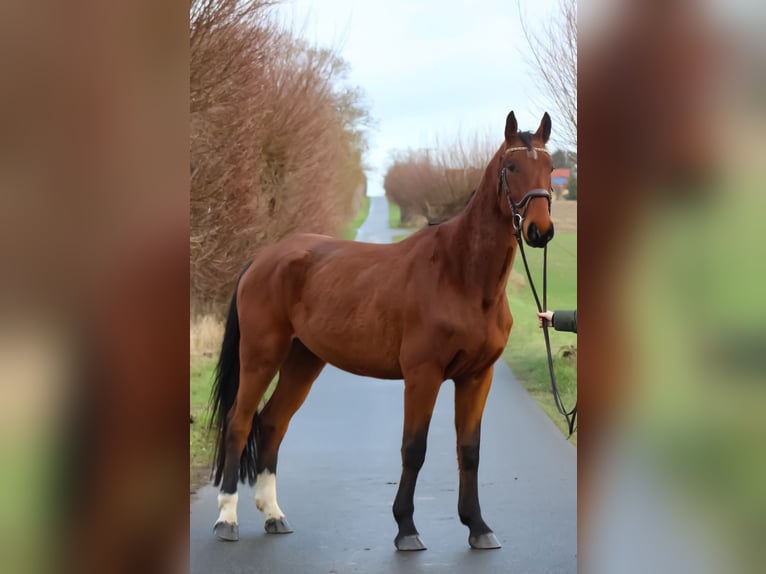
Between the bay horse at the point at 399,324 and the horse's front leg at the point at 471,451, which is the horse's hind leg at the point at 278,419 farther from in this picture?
the horse's front leg at the point at 471,451

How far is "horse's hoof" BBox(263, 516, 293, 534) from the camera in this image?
516 centimetres

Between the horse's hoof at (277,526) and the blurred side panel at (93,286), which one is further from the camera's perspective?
the horse's hoof at (277,526)

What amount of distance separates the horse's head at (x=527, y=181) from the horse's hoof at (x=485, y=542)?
64.0 inches

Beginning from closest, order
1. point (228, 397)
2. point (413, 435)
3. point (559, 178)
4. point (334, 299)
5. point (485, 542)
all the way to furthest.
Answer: point (413, 435) → point (485, 542) → point (334, 299) → point (559, 178) → point (228, 397)

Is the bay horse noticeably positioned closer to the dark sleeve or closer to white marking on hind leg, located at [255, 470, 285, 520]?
white marking on hind leg, located at [255, 470, 285, 520]

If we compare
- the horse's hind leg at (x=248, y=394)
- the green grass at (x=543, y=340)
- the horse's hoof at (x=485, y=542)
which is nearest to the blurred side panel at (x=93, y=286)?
the horse's hoof at (x=485, y=542)

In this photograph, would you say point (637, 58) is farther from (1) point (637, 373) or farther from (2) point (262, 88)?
(2) point (262, 88)

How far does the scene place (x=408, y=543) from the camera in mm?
4734

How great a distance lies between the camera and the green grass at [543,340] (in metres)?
9.98

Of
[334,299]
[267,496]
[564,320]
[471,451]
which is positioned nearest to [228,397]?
[267,496]

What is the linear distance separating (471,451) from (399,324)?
756 mm

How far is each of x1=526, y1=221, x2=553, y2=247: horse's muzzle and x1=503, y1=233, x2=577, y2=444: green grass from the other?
13.2 feet

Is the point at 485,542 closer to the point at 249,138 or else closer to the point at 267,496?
the point at 267,496

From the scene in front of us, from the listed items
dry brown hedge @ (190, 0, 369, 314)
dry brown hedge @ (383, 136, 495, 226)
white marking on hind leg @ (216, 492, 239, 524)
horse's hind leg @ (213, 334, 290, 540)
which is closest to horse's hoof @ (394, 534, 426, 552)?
white marking on hind leg @ (216, 492, 239, 524)
